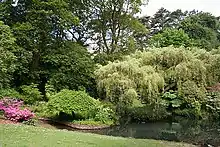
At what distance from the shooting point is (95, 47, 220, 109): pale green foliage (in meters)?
23.8

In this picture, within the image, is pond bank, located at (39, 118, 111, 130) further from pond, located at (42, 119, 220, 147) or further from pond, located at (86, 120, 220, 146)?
pond, located at (86, 120, 220, 146)

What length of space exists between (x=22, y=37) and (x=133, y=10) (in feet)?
41.3

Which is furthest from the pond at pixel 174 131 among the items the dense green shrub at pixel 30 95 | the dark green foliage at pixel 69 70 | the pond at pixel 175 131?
the dark green foliage at pixel 69 70

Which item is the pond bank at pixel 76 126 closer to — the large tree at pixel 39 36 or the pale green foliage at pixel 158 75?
the pale green foliage at pixel 158 75

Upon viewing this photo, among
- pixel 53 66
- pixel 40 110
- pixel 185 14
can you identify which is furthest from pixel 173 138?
pixel 185 14

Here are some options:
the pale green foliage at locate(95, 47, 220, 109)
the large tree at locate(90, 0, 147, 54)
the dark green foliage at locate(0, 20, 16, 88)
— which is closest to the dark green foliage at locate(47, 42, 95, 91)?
the pale green foliage at locate(95, 47, 220, 109)

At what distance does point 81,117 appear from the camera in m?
22.8

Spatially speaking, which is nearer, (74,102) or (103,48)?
(74,102)

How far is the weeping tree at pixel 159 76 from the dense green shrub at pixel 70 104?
7.02 ft

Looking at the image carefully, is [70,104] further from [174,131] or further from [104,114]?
[174,131]

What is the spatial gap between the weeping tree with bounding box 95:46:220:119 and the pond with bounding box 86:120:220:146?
1.60 meters

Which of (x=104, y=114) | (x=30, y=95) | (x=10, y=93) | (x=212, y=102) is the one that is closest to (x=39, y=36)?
(x=30, y=95)

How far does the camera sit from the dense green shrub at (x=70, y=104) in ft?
71.2

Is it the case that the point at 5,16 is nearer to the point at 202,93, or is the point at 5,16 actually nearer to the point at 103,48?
the point at 103,48
